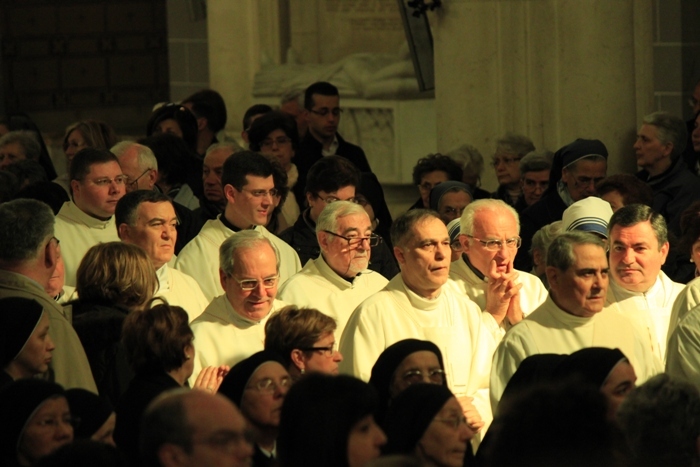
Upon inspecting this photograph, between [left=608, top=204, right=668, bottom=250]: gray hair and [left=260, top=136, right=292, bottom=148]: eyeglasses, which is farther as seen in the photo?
[left=260, top=136, right=292, bottom=148]: eyeglasses

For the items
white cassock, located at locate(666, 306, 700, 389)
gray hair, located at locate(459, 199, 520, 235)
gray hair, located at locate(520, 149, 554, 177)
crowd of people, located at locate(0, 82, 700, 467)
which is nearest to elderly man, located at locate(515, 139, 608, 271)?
crowd of people, located at locate(0, 82, 700, 467)

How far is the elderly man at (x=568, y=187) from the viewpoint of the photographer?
1012 centimetres

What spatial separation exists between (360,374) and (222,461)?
111 inches

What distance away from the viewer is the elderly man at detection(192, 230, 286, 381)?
7707 mm

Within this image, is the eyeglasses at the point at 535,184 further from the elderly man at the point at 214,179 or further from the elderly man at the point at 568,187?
the elderly man at the point at 214,179

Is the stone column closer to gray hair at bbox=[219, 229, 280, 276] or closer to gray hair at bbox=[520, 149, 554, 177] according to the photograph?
gray hair at bbox=[520, 149, 554, 177]

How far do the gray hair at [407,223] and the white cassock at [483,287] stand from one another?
60cm

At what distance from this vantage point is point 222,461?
493cm

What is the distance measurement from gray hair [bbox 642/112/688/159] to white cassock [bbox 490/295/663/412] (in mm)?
2647

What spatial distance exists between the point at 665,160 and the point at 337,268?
8.49 ft

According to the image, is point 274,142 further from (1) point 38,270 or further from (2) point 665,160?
(1) point 38,270

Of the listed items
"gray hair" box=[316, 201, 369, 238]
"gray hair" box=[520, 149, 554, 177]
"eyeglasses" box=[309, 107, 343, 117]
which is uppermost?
"eyeglasses" box=[309, 107, 343, 117]

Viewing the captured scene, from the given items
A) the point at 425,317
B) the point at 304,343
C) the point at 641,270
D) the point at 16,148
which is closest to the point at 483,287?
the point at 425,317

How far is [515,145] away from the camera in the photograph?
1142 cm
